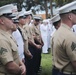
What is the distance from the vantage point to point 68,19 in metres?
4.92

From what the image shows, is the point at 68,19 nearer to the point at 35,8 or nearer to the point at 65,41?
the point at 65,41

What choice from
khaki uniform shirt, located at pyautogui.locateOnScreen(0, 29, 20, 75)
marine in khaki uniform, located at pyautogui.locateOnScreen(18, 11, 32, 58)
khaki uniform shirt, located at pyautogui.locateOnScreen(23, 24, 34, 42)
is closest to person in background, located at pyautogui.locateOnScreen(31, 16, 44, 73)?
khaki uniform shirt, located at pyautogui.locateOnScreen(23, 24, 34, 42)

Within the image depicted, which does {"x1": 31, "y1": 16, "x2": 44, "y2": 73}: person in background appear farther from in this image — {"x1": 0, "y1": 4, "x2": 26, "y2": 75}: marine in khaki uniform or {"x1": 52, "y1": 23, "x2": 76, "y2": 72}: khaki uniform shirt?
{"x1": 0, "y1": 4, "x2": 26, "y2": 75}: marine in khaki uniform

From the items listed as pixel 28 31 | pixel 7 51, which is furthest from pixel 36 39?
pixel 7 51

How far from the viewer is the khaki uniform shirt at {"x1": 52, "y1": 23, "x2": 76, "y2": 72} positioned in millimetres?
4711

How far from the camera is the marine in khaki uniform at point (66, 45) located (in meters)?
4.72

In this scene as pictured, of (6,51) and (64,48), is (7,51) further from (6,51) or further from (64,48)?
(64,48)

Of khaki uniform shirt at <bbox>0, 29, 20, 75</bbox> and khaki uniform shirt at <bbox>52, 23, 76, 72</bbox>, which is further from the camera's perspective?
khaki uniform shirt at <bbox>52, 23, 76, 72</bbox>

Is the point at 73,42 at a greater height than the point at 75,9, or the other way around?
the point at 75,9

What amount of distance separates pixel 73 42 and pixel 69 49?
0.11m

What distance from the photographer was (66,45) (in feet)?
15.5

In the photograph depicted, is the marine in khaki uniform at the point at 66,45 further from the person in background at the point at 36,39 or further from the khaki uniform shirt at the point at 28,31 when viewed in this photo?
the person in background at the point at 36,39

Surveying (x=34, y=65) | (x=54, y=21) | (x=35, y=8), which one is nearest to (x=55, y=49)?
(x=54, y=21)

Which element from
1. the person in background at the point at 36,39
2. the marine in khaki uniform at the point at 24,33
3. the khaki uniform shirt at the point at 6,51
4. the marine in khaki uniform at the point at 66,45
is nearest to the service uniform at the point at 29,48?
the person in background at the point at 36,39
